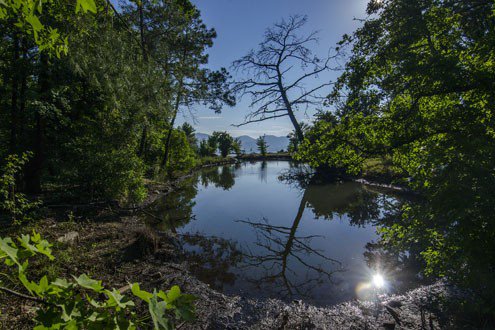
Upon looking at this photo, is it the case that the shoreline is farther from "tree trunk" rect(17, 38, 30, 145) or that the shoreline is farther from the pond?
"tree trunk" rect(17, 38, 30, 145)

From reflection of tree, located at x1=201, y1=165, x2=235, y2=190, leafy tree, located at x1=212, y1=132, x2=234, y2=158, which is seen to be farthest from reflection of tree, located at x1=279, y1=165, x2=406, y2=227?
leafy tree, located at x1=212, y1=132, x2=234, y2=158

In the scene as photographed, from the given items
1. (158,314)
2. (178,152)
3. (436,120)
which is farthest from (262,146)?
(158,314)

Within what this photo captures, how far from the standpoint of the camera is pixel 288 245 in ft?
22.3

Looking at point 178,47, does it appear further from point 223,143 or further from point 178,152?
point 223,143

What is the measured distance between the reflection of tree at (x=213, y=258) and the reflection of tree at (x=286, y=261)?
0.45m

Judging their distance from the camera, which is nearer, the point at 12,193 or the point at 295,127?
the point at 12,193

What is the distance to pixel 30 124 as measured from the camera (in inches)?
306

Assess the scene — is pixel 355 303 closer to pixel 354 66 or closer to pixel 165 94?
pixel 354 66

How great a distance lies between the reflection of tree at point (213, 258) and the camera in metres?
5.01

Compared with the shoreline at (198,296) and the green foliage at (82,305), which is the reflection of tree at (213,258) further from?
the green foliage at (82,305)

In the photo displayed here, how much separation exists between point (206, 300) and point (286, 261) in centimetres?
253

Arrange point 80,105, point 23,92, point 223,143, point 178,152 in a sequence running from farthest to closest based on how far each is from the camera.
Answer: point 223,143, point 178,152, point 80,105, point 23,92

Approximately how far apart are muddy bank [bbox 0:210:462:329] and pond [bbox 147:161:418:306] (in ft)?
1.09

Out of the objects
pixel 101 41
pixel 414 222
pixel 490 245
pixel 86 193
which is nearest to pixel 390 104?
pixel 414 222
